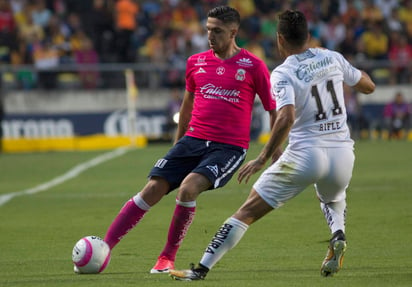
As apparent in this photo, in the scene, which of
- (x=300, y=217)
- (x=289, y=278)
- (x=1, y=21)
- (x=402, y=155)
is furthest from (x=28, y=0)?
(x=289, y=278)

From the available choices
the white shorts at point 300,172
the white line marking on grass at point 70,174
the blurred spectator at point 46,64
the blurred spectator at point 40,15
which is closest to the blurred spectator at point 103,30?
the blurred spectator at point 40,15

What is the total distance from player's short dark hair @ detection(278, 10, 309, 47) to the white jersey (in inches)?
4.9

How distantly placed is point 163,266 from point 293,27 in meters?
2.31

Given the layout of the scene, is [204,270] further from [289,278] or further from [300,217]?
[300,217]

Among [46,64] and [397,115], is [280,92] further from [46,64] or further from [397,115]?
[397,115]

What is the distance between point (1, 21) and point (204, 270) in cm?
2242

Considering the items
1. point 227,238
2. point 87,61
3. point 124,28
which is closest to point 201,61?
point 227,238

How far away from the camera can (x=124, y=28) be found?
1166 inches

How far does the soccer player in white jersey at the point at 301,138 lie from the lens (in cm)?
745

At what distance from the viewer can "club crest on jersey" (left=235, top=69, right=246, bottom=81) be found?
27.8ft

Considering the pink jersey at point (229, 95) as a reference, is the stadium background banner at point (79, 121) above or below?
below

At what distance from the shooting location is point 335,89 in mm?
7590

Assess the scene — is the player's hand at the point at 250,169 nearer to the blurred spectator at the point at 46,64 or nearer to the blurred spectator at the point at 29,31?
the blurred spectator at the point at 46,64

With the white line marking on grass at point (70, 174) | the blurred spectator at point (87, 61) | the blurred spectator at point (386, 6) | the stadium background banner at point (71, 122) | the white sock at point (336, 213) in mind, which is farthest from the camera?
the blurred spectator at point (386, 6)
